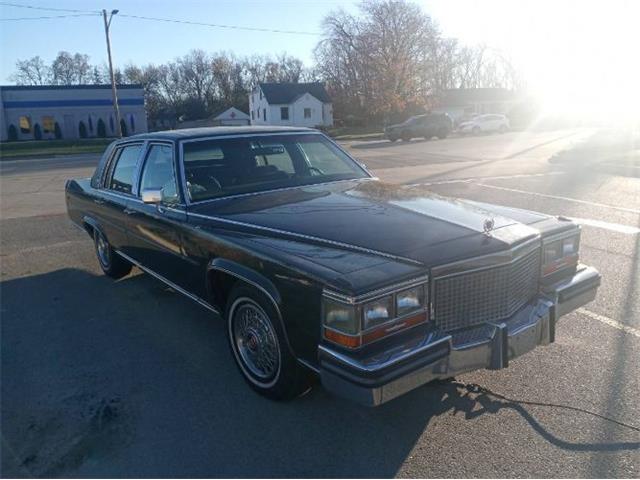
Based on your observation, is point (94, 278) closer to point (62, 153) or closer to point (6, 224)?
point (6, 224)

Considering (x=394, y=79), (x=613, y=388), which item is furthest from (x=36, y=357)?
(x=394, y=79)

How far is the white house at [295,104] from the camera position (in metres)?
62.0

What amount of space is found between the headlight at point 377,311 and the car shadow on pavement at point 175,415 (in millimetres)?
751

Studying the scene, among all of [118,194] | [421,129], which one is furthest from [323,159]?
[421,129]

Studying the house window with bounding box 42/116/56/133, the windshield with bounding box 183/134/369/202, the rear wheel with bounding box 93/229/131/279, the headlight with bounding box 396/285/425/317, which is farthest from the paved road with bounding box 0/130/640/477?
the house window with bounding box 42/116/56/133

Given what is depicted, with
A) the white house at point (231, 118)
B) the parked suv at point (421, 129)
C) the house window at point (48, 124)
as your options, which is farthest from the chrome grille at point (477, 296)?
the white house at point (231, 118)

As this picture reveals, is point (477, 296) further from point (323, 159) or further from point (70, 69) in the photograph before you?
point (70, 69)

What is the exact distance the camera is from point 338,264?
9.51 feet

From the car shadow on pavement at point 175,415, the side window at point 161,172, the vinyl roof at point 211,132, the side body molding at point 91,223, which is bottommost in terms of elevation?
the car shadow on pavement at point 175,415

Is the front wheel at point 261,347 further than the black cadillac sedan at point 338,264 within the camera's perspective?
Yes

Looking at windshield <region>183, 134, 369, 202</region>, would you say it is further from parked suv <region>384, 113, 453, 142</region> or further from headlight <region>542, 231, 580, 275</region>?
parked suv <region>384, 113, 453, 142</region>

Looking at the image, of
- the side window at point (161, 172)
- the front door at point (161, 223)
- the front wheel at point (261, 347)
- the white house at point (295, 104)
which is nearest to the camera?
the front wheel at point (261, 347)

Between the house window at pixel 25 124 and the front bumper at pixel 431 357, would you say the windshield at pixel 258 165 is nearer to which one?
the front bumper at pixel 431 357

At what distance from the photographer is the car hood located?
122 inches
